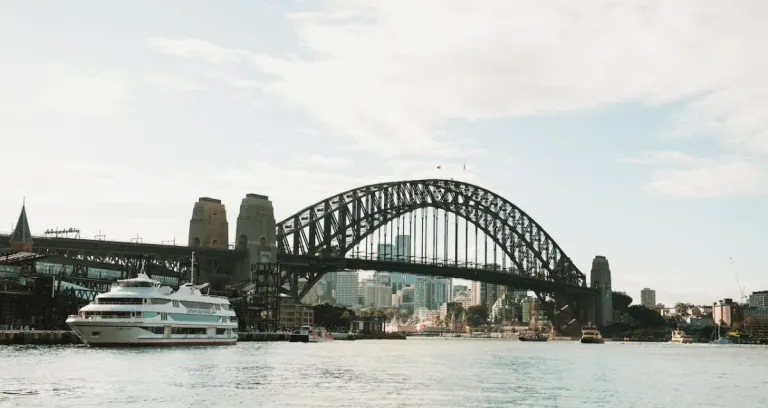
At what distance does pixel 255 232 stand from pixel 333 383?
308 ft

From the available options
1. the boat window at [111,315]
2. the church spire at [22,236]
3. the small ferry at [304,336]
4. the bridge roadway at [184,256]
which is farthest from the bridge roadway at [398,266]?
the boat window at [111,315]

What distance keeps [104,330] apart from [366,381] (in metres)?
38.7

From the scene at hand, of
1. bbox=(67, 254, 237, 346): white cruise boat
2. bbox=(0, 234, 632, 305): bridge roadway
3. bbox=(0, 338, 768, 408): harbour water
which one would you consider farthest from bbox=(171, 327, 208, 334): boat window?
bbox=(0, 234, 632, 305): bridge roadway

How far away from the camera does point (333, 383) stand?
5828cm

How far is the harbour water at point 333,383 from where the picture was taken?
1886 inches

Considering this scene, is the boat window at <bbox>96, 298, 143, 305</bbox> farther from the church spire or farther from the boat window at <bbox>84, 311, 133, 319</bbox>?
the church spire

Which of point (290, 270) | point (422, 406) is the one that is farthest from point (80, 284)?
point (422, 406)

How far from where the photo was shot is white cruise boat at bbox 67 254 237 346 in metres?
90.3

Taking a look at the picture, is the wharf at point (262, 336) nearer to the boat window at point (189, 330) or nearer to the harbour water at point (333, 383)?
the boat window at point (189, 330)

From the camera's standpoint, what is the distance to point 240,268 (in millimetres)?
Result: 150125

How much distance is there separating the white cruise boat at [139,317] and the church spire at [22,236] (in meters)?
36.1

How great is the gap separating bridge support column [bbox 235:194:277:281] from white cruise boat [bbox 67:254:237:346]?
47973mm

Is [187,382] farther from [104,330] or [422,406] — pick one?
[104,330]

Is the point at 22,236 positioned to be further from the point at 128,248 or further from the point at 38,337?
the point at 38,337
